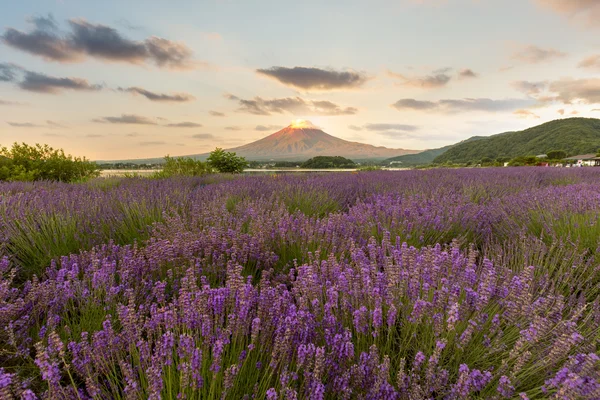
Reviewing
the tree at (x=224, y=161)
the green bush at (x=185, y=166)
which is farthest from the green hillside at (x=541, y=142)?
the green bush at (x=185, y=166)

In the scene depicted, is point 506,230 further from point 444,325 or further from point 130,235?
point 130,235

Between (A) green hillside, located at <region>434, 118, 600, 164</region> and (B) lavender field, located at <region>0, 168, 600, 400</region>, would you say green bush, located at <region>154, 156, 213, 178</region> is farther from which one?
(A) green hillside, located at <region>434, 118, 600, 164</region>

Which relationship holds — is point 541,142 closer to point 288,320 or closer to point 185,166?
point 185,166

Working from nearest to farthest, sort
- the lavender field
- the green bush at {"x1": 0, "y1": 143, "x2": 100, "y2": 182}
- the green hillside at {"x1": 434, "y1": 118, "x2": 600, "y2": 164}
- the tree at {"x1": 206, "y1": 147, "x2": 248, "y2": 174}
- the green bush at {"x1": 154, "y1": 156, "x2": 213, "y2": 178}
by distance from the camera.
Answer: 1. the lavender field
2. the green bush at {"x1": 0, "y1": 143, "x2": 100, "y2": 182}
3. the green bush at {"x1": 154, "y1": 156, "x2": 213, "y2": 178}
4. the tree at {"x1": 206, "y1": 147, "x2": 248, "y2": 174}
5. the green hillside at {"x1": 434, "y1": 118, "x2": 600, "y2": 164}

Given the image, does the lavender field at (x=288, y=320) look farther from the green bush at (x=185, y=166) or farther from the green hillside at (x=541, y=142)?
the green hillside at (x=541, y=142)

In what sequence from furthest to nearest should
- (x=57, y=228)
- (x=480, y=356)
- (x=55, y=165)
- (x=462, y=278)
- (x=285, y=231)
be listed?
1. (x=55, y=165)
2. (x=57, y=228)
3. (x=285, y=231)
4. (x=462, y=278)
5. (x=480, y=356)

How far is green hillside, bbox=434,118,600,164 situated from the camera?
87250 millimetres

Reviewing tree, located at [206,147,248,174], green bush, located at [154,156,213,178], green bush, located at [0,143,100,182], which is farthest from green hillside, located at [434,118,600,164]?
green bush, located at [0,143,100,182]

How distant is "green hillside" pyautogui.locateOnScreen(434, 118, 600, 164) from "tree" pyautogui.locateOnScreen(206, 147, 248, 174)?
3897 inches

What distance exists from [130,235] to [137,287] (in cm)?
148

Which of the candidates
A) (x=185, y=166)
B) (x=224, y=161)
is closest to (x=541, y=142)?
(x=224, y=161)

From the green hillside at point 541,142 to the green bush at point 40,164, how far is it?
10469cm

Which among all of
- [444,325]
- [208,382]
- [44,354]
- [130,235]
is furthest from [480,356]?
[130,235]

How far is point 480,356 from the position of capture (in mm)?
1200
